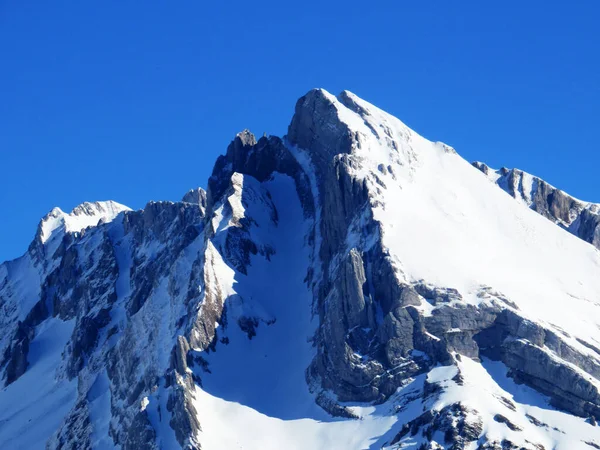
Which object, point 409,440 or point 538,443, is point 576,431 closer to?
point 538,443

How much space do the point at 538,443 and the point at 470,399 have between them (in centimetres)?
1205

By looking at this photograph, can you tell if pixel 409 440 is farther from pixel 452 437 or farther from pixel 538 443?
pixel 538 443

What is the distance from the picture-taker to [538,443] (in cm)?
19462

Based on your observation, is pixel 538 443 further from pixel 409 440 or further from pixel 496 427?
pixel 409 440

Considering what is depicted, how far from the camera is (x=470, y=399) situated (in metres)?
199

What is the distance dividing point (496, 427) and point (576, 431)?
1360cm

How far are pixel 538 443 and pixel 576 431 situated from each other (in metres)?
8.56

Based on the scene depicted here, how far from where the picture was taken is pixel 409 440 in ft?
642

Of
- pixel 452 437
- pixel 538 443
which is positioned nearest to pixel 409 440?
pixel 452 437

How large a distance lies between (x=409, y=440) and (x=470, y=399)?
38.2ft

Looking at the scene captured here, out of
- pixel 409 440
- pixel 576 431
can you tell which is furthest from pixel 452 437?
pixel 576 431

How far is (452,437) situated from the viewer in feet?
631

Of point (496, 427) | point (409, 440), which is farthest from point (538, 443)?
point (409, 440)

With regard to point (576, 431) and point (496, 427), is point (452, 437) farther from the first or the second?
point (576, 431)
